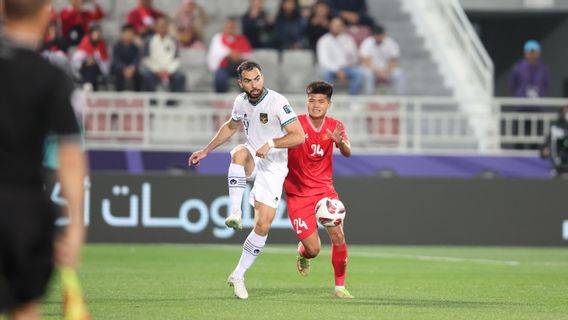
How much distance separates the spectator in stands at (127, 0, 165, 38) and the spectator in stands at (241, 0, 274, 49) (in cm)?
162

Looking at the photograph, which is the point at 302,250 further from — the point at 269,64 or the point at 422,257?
the point at 269,64

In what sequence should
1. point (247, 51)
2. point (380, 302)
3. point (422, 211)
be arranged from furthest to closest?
1. point (247, 51)
2. point (422, 211)
3. point (380, 302)

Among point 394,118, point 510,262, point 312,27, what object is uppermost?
point 312,27

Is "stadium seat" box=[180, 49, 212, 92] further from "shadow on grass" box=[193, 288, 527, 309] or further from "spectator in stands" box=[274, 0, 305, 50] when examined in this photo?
"shadow on grass" box=[193, 288, 527, 309]

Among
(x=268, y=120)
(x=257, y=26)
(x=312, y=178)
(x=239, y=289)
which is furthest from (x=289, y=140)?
(x=257, y=26)

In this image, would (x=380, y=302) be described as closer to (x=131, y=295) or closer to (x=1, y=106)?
(x=131, y=295)

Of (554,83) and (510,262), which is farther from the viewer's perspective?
(554,83)

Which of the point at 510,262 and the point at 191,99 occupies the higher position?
the point at 191,99

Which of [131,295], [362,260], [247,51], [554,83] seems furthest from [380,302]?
[554,83]

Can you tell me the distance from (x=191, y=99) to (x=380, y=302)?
1147 centimetres

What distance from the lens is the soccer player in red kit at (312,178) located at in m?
12.2

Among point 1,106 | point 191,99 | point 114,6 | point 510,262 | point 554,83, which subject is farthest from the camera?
point 554,83

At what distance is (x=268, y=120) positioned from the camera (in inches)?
482

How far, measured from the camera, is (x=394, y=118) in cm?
2262
